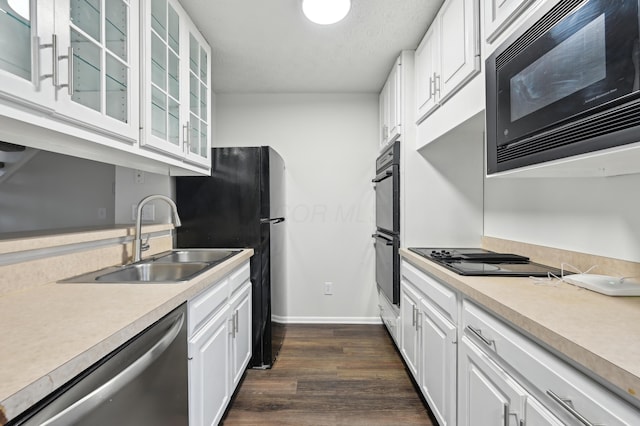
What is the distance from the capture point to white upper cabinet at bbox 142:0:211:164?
4.98 ft

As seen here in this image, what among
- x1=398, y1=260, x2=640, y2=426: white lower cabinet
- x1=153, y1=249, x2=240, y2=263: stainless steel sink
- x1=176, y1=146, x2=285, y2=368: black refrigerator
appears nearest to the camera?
x1=398, y1=260, x2=640, y2=426: white lower cabinet

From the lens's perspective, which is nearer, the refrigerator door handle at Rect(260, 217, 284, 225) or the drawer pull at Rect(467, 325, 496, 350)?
the drawer pull at Rect(467, 325, 496, 350)

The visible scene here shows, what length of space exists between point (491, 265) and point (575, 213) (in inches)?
16.9

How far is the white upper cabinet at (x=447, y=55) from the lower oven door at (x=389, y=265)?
945mm

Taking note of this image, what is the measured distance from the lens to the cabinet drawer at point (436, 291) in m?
→ 1.45

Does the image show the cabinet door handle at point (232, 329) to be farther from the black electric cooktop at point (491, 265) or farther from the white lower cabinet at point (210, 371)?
the black electric cooktop at point (491, 265)

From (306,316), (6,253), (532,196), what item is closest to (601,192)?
(532,196)

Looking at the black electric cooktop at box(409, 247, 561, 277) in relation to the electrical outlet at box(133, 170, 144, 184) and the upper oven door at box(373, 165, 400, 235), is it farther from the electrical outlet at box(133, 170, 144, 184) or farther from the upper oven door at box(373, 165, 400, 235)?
the electrical outlet at box(133, 170, 144, 184)

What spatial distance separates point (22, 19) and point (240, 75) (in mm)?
2116

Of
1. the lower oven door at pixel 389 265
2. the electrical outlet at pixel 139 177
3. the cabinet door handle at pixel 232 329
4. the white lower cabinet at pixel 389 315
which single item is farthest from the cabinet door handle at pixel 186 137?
the white lower cabinet at pixel 389 315

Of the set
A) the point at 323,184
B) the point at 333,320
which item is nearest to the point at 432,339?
the point at 333,320

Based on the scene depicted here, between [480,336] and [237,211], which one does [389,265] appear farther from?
[480,336]

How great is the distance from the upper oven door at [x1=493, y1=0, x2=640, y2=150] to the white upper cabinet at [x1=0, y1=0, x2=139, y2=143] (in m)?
1.47

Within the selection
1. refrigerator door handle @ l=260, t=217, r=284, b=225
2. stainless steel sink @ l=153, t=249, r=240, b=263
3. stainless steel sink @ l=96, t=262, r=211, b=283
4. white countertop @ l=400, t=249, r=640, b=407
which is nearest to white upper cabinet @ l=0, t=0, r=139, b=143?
stainless steel sink @ l=96, t=262, r=211, b=283
